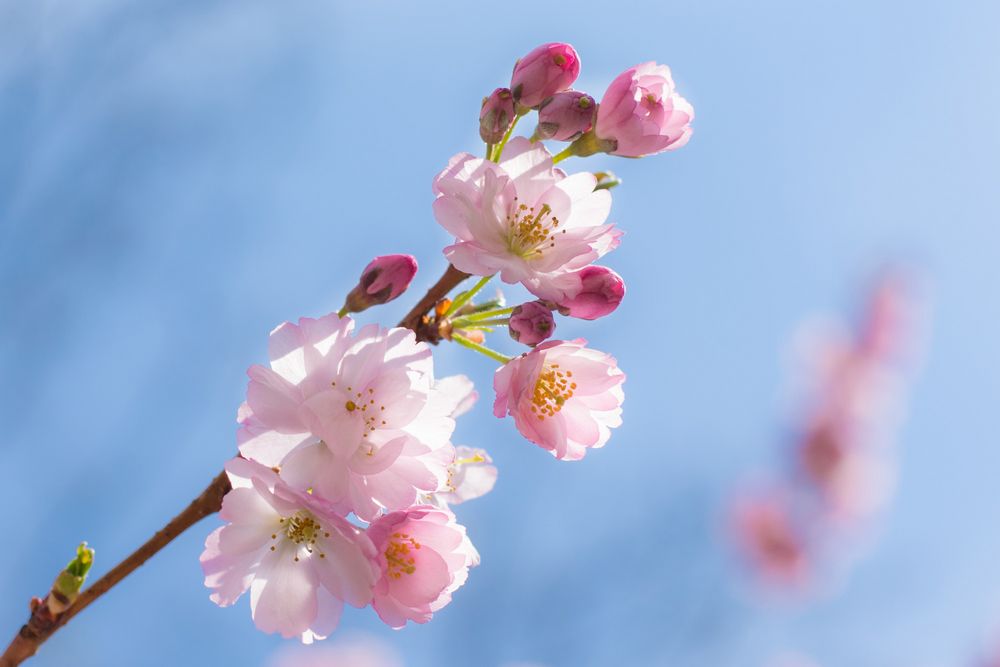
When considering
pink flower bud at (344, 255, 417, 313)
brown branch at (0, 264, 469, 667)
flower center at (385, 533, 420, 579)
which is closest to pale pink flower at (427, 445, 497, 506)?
flower center at (385, 533, 420, 579)

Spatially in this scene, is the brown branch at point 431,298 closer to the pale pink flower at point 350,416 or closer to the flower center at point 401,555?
the pale pink flower at point 350,416

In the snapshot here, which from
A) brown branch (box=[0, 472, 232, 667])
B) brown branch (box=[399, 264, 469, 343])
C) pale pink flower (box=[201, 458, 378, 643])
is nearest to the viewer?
brown branch (box=[0, 472, 232, 667])

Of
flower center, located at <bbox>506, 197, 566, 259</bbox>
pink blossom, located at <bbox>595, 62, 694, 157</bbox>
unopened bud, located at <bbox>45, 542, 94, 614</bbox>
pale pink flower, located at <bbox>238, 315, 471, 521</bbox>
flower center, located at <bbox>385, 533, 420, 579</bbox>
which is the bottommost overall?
unopened bud, located at <bbox>45, 542, 94, 614</bbox>

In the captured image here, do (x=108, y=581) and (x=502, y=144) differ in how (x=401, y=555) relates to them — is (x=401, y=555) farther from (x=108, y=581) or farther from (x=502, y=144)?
(x=502, y=144)

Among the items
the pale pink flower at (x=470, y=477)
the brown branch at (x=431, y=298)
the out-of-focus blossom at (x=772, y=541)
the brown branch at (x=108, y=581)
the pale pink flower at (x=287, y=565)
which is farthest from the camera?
the out-of-focus blossom at (x=772, y=541)

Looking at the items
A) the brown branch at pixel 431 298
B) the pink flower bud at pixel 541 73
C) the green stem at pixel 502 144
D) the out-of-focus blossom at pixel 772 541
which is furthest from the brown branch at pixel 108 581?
the out-of-focus blossom at pixel 772 541

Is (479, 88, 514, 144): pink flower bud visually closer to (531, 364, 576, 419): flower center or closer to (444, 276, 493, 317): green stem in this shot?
(444, 276, 493, 317): green stem
